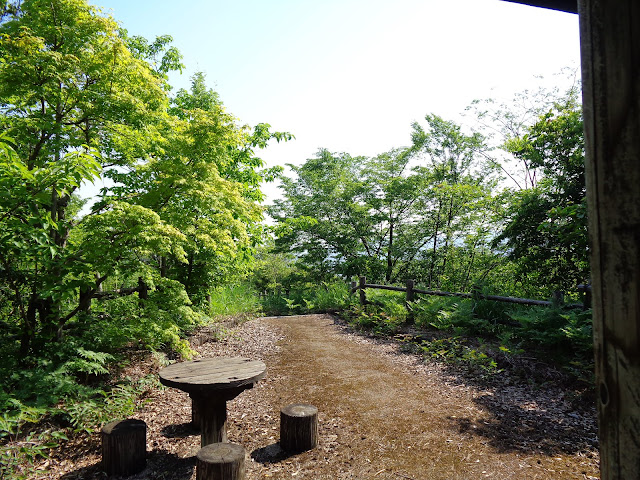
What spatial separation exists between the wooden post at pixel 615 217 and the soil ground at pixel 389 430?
123 inches

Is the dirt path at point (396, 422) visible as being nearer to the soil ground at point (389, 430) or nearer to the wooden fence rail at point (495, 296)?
the soil ground at point (389, 430)

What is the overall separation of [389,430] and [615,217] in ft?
13.5

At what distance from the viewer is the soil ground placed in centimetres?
345

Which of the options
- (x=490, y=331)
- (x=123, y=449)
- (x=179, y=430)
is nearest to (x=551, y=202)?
(x=490, y=331)

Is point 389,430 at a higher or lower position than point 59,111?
lower

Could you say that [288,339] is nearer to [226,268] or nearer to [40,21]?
[226,268]

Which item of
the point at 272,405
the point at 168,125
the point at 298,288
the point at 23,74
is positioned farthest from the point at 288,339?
the point at 298,288

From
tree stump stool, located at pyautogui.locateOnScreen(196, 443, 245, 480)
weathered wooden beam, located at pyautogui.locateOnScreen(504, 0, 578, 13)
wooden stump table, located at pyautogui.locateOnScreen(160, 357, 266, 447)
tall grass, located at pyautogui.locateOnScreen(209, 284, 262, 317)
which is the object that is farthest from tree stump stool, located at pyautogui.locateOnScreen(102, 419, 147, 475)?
tall grass, located at pyautogui.locateOnScreen(209, 284, 262, 317)

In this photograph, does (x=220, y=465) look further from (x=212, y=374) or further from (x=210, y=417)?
(x=212, y=374)

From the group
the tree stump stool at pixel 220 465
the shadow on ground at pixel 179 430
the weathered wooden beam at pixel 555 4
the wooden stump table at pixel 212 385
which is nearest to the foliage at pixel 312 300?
the shadow on ground at pixel 179 430

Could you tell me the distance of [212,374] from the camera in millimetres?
3686

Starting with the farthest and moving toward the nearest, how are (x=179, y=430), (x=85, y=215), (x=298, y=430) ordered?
(x=85, y=215) → (x=179, y=430) → (x=298, y=430)

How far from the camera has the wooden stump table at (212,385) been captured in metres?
3.42

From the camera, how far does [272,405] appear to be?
16.9ft
